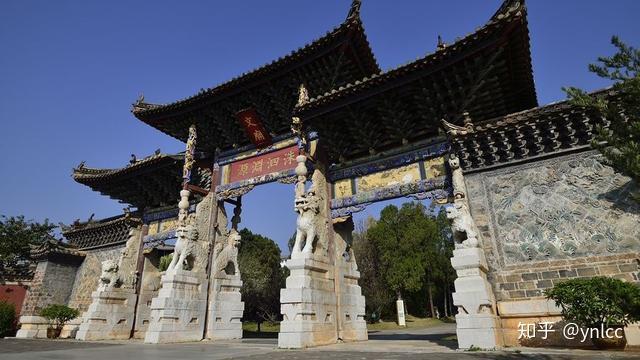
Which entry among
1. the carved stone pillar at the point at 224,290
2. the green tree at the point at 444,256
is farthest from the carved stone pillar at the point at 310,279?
the green tree at the point at 444,256

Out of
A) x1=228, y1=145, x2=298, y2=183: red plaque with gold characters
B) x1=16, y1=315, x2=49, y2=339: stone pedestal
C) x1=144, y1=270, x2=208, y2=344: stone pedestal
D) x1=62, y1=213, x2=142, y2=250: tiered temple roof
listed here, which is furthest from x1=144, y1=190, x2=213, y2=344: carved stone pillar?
x1=16, y1=315, x2=49, y2=339: stone pedestal

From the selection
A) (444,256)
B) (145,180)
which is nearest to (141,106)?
(145,180)

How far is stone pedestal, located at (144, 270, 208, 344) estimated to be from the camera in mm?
11703

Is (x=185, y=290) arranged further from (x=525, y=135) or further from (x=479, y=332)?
(x=525, y=135)

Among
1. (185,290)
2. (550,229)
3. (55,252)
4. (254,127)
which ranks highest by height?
(254,127)

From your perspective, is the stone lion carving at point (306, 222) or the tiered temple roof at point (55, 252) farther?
the tiered temple roof at point (55, 252)

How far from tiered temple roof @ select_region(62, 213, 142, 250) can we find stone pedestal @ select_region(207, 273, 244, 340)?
5949 mm

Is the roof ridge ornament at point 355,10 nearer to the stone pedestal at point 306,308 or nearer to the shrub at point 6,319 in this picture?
the stone pedestal at point 306,308

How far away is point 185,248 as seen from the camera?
12898 mm

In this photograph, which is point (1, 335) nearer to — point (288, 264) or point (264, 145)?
point (264, 145)

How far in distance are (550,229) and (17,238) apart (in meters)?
30.3

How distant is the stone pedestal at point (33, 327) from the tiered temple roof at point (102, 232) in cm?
392

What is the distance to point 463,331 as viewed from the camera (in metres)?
7.66

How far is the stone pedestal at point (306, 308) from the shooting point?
8.96m
